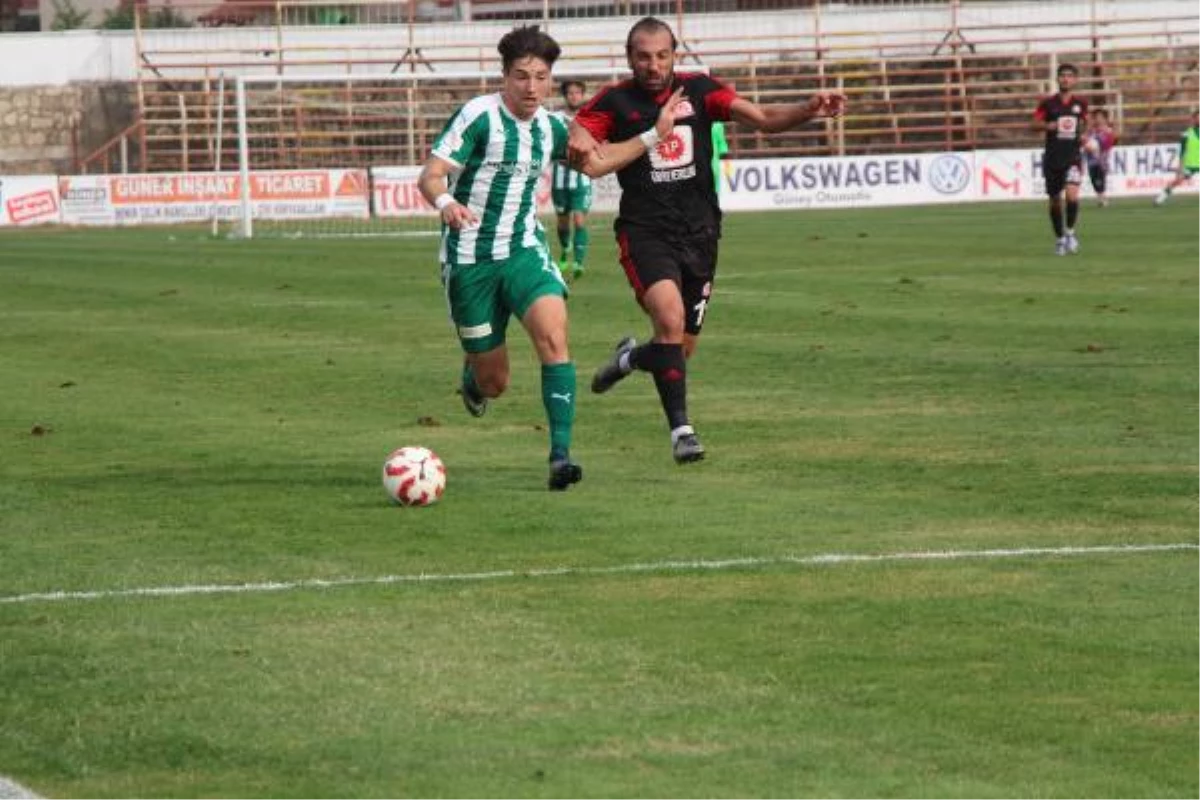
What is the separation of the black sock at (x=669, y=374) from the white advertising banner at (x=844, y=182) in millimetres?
39724

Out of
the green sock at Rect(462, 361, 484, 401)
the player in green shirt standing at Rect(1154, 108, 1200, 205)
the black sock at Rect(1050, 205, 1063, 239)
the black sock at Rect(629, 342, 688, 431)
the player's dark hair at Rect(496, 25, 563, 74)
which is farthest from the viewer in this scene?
the player in green shirt standing at Rect(1154, 108, 1200, 205)

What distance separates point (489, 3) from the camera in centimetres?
6594

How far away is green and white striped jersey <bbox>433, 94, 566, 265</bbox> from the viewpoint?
39.4 ft

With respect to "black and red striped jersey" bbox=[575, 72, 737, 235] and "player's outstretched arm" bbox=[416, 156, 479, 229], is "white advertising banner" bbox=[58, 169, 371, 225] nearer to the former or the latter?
"black and red striped jersey" bbox=[575, 72, 737, 235]

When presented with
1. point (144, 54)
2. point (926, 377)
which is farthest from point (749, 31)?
point (926, 377)

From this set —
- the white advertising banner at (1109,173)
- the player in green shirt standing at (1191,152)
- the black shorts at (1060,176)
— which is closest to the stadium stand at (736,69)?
the white advertising banner at (1109,173)

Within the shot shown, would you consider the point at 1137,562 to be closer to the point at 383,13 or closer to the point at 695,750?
the point at 695,750

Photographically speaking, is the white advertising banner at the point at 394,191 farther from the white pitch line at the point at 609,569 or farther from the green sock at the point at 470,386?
the white pitch line at the point at 609,569

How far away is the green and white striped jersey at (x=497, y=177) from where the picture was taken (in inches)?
473

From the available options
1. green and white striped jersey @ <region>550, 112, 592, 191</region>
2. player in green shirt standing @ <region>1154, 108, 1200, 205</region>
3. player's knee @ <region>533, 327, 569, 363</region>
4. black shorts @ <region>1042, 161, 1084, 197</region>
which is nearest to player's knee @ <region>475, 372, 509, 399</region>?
player's knee @ <region>533, 327, 569, 363</region>

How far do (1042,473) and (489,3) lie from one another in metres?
55.5

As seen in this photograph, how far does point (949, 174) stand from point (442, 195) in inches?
1717

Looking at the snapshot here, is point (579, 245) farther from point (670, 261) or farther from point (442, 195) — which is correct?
point (442, 195)

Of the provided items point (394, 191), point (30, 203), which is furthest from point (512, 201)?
point (30, 203)
